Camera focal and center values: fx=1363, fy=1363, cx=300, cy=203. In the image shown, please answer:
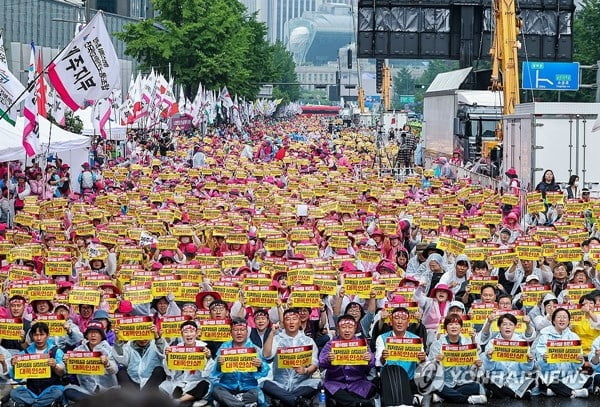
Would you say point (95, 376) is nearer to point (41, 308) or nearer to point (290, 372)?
point (41, 308)

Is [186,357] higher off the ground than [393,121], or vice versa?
[393,121]

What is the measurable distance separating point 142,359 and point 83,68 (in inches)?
453

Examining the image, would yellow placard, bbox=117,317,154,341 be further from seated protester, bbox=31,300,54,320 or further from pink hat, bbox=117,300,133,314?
seated protester, bbox=31,300,54,320

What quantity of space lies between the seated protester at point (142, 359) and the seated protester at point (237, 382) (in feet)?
1.58

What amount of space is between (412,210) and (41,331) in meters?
11.3

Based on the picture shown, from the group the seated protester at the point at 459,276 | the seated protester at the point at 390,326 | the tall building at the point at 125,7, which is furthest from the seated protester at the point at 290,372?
the tall building at the point at 125,7

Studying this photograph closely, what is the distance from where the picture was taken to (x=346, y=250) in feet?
57.2

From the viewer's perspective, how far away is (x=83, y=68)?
22516 millimetres

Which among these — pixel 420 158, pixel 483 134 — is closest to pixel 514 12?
pixel 483 134

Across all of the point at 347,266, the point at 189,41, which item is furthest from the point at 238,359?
the point at 189,41

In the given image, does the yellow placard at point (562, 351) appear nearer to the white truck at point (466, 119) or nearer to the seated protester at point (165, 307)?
the seated protester at point (165, 307)

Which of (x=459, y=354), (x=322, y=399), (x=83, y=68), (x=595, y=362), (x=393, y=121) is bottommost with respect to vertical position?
(x=322, y=399)

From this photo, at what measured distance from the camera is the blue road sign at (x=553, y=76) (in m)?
50.7

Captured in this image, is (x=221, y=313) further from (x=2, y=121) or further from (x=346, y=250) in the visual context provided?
(x=2, y=121)
